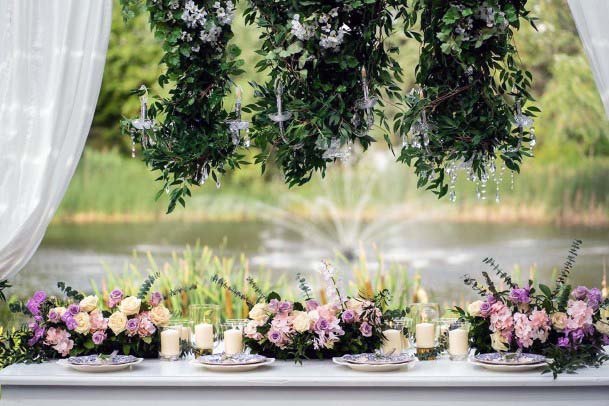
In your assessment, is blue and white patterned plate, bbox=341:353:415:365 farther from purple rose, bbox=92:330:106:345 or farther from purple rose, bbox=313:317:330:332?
purple rose, bbox=92:330:106:345

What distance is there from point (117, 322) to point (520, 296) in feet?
4.52

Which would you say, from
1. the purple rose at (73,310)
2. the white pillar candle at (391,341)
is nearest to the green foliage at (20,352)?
the purple rose at (73,310)

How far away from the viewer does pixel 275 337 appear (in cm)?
282

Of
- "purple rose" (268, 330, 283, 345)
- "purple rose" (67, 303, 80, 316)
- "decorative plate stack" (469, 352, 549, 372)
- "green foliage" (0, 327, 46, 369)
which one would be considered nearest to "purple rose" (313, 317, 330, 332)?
"purple rose" (268, 330, 283, 345)

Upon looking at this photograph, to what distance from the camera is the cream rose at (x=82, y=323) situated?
2.83 metres

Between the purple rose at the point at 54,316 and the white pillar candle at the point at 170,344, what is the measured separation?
1.18 feet

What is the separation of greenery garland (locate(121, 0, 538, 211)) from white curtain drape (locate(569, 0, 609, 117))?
0.17 meters

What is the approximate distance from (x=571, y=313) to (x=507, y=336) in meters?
0.22

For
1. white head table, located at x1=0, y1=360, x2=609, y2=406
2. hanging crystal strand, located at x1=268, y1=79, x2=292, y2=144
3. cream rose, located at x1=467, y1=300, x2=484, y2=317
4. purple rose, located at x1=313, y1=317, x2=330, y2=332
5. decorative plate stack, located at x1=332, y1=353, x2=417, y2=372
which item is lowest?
white head table, located at x1=0, y1=360, x2=609, y2=406

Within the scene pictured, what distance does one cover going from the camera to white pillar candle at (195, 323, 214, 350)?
113 inches

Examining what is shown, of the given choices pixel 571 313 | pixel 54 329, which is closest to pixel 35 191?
pixel 54 329

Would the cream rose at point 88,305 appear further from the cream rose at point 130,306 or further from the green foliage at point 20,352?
the green foliage at point 20,352

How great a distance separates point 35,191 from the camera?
2848 millimetres

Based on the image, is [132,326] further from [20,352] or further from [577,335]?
[577,335]
